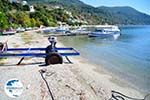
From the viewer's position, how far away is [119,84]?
1523 cm

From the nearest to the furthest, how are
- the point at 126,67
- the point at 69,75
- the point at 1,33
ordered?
the point at 69,75
the point at 126,67
the point at 1,33

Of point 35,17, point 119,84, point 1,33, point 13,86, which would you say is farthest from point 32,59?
point 35,17

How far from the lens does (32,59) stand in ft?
63.5

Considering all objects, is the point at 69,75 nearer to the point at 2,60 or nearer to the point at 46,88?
the point at 46,88

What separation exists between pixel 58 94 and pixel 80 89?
1.11 metres

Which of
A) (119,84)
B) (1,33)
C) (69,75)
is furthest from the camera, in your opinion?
(1,33)

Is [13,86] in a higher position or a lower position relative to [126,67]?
higher

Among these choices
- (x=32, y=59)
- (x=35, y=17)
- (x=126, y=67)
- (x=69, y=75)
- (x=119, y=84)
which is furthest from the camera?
(x=35, y=17)

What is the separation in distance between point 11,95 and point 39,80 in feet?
7.47

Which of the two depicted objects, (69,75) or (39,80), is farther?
(69,75)

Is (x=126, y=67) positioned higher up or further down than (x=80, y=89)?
further down

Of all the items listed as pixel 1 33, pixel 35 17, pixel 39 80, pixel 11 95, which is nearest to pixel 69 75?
pixel 39 80

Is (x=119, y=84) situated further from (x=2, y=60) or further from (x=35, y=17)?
(x=35, y=17)

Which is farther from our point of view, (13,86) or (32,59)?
(32,59)
